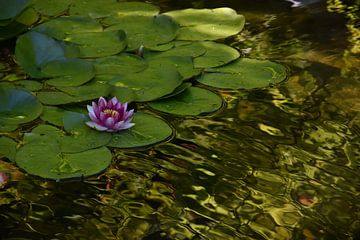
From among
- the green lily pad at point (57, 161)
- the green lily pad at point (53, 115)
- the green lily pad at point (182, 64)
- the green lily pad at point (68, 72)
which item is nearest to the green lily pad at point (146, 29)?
the green lily pad at point (182, 64)

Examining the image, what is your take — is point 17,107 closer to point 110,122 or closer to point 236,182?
point 110,122

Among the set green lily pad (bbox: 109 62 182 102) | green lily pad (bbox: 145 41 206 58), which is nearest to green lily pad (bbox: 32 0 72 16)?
green lily pad (bbox: 145 41 206 58)

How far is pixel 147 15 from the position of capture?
2430 mm

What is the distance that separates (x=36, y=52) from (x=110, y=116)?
457mm

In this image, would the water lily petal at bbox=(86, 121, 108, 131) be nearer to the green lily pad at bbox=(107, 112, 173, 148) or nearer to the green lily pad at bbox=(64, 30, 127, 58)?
the green lily pad at bbox=(107, 112, 173, 148)

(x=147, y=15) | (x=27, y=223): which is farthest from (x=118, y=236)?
(x=147, y=15)

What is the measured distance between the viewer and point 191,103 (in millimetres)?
1888

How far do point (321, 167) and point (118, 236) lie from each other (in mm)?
546

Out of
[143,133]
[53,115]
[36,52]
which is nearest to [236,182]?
[143,133]

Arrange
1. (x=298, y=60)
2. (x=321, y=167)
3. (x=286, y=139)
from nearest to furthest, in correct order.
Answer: (x=321, y=167)
(x=286, y=139)
(x=298, y=60)

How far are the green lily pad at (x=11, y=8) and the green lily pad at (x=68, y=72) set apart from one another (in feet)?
0.72

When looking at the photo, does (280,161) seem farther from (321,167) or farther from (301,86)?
(301,86)

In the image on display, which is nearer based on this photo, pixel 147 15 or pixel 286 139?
pixel 286 139

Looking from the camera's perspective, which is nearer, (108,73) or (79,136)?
(79,136)
